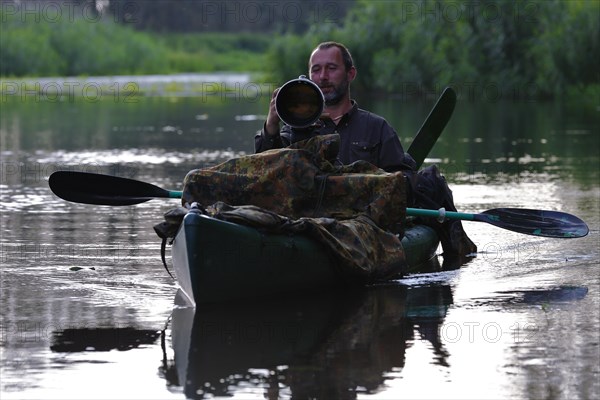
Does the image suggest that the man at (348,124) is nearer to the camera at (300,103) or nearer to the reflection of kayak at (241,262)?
the camera at (300,103)

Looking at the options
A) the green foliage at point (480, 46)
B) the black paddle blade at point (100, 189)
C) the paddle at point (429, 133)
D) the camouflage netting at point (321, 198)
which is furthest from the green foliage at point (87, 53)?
the camouflage netting at point (321, 198)

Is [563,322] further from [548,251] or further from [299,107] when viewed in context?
[548,251]

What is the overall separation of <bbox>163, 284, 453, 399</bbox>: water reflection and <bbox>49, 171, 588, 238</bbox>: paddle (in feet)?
3.41

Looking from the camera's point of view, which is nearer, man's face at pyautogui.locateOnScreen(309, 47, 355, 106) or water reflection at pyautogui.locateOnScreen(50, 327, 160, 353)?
water reflection at pyautogui.locateOnScreen(50, 327, 160, 353)

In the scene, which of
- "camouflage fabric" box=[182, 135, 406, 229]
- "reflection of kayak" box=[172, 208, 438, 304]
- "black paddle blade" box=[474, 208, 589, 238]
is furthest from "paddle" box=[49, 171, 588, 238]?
"reflection of kayak" box=[172, 208, 438, 304]

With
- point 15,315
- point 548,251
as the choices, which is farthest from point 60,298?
point 548,251

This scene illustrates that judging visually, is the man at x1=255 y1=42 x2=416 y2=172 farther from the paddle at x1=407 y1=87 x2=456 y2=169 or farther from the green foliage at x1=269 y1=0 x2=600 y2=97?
the green foliage at x1=269 y1=0 x2=600 y2=97

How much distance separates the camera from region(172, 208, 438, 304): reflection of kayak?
737 centimetres

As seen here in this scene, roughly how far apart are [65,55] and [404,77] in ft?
74.8

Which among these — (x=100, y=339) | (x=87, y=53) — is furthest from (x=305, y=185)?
(x=87, y=53)

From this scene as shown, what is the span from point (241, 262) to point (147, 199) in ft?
6.01

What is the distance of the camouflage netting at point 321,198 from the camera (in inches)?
314

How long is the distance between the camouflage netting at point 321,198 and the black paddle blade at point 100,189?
1069 mm

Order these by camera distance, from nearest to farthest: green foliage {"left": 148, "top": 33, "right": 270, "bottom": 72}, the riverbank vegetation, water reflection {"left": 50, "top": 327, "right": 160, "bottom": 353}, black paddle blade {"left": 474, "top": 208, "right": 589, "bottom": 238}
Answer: water reflection {"left": 50, "top": 327, "right": 160, "bottom": 353} → black paddle blade {"left": 474, "top": 208, "right": 589, "bottom": 238} → the riverbank vegetation → green foliage {"left": 148, "top": 33, "right": 270, "bottom": 72}
